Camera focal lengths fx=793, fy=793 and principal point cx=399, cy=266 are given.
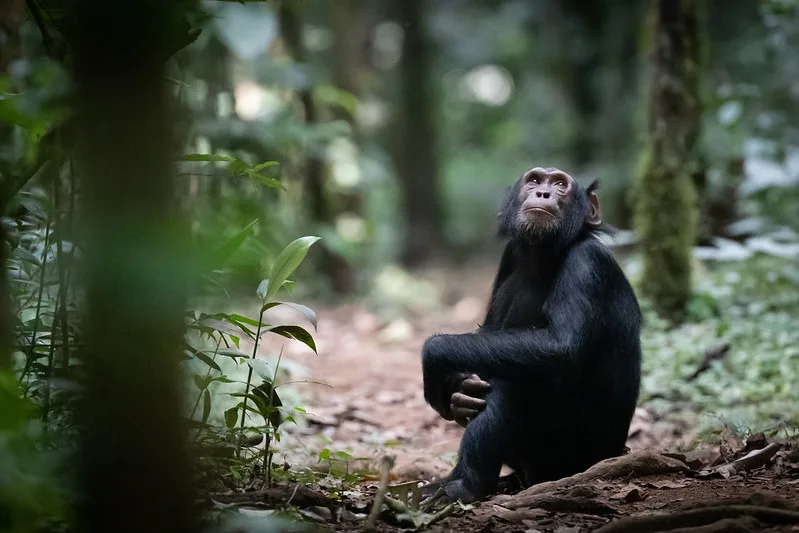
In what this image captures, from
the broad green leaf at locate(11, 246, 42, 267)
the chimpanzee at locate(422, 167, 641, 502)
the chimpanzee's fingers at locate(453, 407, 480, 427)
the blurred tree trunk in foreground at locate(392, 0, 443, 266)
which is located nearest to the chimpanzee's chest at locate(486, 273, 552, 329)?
the chimpanzee at locate(422, 167, 641, 502)

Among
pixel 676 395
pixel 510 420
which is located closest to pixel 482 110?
pixel 676 395

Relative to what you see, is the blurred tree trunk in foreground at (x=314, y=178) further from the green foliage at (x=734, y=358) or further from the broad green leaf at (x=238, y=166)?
the broad green leaf at (x=238, y=166)

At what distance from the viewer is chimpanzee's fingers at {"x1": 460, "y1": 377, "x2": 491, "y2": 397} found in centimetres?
389

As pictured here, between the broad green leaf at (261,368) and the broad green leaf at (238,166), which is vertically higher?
the broad green leaf at (238,166)

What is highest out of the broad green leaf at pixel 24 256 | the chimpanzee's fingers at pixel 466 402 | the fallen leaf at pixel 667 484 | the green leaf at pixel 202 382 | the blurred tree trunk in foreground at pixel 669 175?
the blurred tree trunk in foreground at pixel 669 175

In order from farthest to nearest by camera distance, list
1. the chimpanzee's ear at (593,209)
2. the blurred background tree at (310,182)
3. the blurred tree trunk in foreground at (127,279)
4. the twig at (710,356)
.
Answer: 1. the twig at (710,356)
2. the chimpanzee's ear at (593,209)
3. the blurred background tree at (310,182)
4. the blurred tree trunk in foreground at (127,279)

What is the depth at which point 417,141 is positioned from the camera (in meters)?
15.7

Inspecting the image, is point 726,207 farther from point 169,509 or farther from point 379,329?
point 169,509

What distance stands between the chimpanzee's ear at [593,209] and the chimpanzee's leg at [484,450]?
1.19m

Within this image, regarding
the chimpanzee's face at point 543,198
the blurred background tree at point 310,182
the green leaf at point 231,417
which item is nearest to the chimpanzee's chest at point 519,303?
the chimpanzee's face at point 543,198

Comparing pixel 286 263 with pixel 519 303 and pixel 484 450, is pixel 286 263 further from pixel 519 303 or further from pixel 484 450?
pixel 519 303

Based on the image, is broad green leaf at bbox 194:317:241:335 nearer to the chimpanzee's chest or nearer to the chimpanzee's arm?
the chimpanzee's arm

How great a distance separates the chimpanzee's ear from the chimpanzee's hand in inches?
45.6

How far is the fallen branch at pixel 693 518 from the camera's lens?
2611 millimetres
